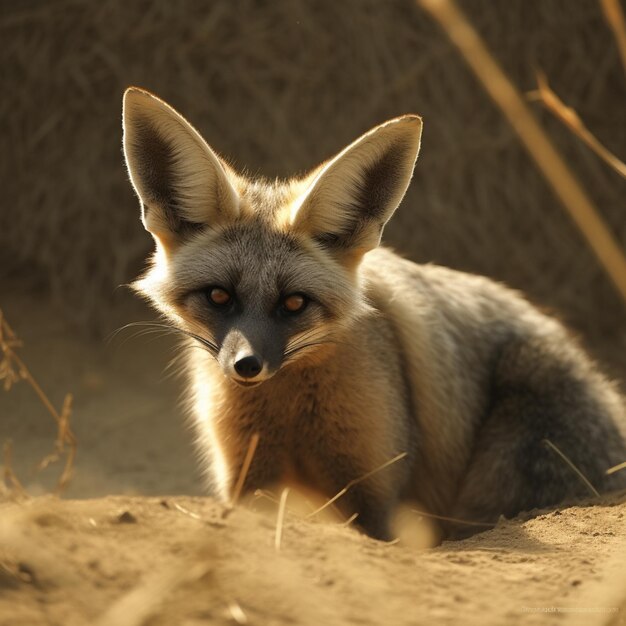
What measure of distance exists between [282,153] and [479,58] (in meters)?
7.29

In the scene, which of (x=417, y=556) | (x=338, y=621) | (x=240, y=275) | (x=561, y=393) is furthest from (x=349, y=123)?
(x=338, y=621)

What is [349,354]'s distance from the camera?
4910 mm

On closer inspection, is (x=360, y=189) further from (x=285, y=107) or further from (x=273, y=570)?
(x=285, y=107)

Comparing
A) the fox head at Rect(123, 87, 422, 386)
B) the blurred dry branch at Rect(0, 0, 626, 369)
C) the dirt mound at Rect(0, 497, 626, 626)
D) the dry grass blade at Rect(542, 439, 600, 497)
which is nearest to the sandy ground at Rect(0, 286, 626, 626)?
the dirt mound at Rect(0, 497, 626, 626)

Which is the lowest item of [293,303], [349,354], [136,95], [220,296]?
[349,354]

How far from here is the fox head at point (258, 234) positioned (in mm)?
4418

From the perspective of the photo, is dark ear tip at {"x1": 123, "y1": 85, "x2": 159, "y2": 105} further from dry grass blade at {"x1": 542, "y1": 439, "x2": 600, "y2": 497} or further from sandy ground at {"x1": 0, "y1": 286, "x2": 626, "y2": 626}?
dry grass blade at {"x1": 542, "y1": 439, "x2": 600, "y2": 497}

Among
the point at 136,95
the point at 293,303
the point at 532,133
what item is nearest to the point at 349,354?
the point at 293,303

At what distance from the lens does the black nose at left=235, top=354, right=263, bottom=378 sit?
4.02 m

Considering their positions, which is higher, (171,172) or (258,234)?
(171,172)

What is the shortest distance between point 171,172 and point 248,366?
1199 mm

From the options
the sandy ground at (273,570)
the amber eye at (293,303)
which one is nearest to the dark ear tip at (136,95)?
the amber eye at (293,303)

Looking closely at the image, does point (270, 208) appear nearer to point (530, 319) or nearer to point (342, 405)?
point (342, 405)

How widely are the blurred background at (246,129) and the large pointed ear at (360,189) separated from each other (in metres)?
4.57
